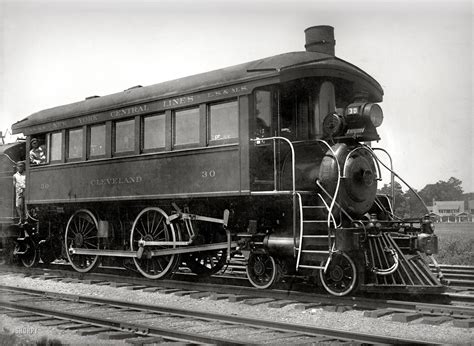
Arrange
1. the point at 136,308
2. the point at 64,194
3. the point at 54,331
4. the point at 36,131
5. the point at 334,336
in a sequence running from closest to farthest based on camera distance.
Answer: the point at 334,336 < the point at 54,331 < the point at 136,308 < the point at 64,194 < the point at 36,131

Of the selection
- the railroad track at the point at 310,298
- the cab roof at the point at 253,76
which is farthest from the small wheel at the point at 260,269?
the cab roof at the point at 253,76

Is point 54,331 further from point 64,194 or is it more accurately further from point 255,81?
point 64,194

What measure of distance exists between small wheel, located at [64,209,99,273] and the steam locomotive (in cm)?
36

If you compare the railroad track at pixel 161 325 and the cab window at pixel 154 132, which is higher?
the cab window at pixel 154 132

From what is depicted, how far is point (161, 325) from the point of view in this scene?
6652 millimetres

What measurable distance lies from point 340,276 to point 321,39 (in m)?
Result: 4.44

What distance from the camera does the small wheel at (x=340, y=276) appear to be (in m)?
7.77

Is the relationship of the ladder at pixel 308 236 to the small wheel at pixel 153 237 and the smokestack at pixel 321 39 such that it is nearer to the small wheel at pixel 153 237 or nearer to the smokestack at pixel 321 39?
the small wheel at pixel 153 237

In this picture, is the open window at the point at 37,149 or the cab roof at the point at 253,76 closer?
the cab roof at the point at 253,76

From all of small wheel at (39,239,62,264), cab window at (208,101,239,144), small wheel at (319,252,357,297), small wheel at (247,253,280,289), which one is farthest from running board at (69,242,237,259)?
cab window at (208,101,239,144)

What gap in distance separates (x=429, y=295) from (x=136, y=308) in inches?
162

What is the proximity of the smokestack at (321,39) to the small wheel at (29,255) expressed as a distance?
8.20 m

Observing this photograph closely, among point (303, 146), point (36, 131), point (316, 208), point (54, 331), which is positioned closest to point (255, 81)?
point (303, 146)

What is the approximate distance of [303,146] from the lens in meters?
8.70
